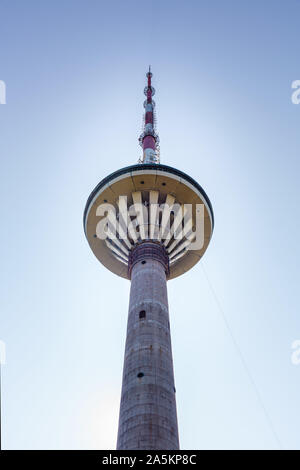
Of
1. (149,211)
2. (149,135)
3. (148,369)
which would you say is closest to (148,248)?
(149,211)

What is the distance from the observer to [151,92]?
142 feet

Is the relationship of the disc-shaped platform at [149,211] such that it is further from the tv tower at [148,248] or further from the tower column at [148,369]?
the tower column at [148,369]

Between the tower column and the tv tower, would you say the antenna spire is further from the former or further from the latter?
the tower column

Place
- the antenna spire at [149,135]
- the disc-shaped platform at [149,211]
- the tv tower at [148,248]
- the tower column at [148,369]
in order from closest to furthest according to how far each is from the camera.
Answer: the tower column at [148,369], the tv tower at [148,248], the disc-shaped platform at [149,211], the antenna spire at [149,135]

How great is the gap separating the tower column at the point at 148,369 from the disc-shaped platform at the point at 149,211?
291 cm

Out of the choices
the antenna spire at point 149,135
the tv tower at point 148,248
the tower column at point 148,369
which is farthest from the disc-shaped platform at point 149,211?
the antenna spire at point 149,135

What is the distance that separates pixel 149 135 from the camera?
3662cm

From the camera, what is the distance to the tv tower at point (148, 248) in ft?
61.1

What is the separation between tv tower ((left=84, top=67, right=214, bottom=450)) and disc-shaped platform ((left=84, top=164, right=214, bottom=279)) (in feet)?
0.23

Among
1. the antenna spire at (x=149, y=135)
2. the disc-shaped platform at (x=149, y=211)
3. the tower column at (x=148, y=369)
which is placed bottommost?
the tower column at (x=148, y=369)

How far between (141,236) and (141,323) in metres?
7.25

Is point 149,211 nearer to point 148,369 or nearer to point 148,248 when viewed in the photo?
point 148,248
